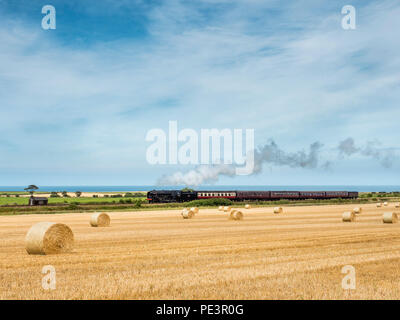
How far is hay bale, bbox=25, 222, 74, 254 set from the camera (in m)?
19.7

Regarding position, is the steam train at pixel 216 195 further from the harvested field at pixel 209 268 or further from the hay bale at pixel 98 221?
the harvested field at pixel 209 268

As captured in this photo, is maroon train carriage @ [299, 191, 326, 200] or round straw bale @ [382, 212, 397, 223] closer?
round straw bale @ [382, 212, 397, 223]

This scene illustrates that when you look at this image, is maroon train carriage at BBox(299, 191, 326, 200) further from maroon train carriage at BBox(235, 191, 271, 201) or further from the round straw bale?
the round straw bale

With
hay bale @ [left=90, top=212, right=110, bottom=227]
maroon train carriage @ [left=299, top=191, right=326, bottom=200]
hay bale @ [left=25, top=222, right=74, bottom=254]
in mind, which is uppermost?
hay bale @ [left=25, top=222, right=74, bottom=254]

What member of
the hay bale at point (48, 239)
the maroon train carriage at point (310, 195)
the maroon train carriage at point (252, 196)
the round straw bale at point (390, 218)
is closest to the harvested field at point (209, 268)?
the hay bale at point (48, 239)

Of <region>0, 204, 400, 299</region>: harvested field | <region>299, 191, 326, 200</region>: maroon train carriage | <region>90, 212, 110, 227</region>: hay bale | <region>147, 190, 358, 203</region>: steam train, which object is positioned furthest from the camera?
<region>299, 191, 326, 200</region>: maroon train carriage

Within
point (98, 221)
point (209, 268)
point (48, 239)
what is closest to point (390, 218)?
point (98, 221)

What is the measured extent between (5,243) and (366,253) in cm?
1817

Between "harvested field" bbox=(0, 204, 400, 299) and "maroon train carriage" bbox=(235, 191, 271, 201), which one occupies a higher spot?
"harvested field" bbox=(0, 204, 400, 299)

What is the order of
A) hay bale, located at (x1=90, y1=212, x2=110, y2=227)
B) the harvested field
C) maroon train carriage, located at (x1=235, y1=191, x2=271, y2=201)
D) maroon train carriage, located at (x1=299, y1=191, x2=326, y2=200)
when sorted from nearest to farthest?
the harvested field
hay bale, located at (x1=90, y1=212, x2=110, y2=227)
maroon train carriage, located at (x1=235, y1=191, x2=271, y2=201)
maroon train carriage, located at (x1=299, y1=191, x2=326, y2=200)

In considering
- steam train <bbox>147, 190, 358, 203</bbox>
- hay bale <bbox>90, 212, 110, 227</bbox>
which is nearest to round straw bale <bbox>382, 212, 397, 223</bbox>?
hay bale <bbox>90, 212, 110, 227</bbox>

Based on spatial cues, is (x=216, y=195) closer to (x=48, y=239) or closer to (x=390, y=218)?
(x=390, y=218)
